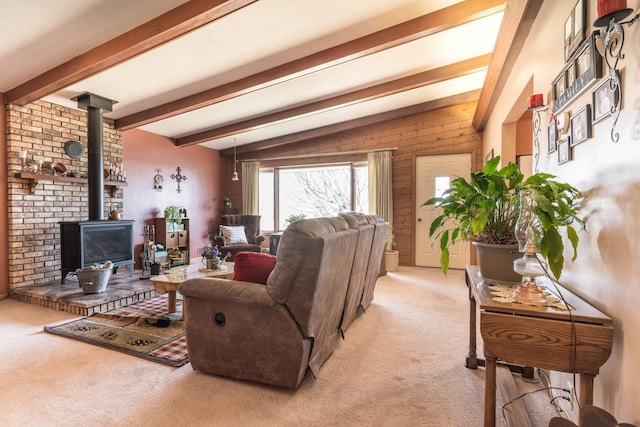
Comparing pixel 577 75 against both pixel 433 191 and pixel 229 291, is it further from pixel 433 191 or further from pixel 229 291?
pixel 433 191

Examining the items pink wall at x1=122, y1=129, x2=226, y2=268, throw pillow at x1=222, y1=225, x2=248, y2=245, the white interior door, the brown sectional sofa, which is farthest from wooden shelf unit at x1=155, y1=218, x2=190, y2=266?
the white interior door

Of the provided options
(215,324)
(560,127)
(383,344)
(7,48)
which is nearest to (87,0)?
(7,48)

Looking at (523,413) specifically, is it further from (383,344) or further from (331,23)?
(331,23)

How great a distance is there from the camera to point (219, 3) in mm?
2266

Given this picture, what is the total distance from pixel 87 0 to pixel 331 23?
1.97 meters

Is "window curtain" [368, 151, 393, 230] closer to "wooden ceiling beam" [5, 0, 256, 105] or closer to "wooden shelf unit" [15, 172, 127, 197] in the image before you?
"wooden ceiling beam" [5, 0, 256, 105]

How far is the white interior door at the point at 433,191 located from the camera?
5.66m

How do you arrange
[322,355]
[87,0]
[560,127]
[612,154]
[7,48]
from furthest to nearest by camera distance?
[7,48] → [87,0] → [322,355] → [560,127] → [612,154]

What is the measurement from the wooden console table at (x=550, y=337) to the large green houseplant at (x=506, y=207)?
18 cm

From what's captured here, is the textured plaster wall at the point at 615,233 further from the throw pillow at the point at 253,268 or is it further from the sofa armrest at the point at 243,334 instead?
the throw pillow at the point at 253,268

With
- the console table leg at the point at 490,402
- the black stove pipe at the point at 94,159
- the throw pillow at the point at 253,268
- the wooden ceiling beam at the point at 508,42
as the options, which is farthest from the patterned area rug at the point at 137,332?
the wooden ceiling beam at the point at 508,42

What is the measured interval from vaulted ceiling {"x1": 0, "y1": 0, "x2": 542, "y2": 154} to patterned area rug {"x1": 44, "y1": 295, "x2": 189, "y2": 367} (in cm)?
243

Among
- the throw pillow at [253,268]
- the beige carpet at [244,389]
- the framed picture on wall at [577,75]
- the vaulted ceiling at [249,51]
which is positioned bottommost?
the beige carpet at [244,389]

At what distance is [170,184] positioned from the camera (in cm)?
597
